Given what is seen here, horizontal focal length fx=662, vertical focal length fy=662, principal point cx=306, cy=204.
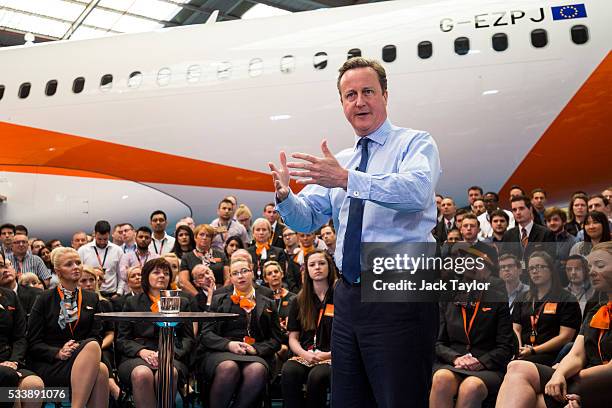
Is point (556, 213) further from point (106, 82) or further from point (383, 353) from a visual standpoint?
point (106, 82)

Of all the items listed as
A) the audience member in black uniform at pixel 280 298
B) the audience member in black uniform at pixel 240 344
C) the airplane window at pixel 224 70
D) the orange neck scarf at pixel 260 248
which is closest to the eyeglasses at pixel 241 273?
the audience member in black uniform at pixel 240 344

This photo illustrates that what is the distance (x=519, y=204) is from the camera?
251 inches

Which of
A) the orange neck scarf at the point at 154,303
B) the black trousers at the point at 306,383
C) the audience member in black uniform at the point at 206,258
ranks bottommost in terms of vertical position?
the black trousers at the point at 306,383

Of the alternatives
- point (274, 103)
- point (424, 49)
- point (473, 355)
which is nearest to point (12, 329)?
point (473, 355)

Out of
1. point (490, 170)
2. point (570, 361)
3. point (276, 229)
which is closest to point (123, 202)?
point (276, 229)

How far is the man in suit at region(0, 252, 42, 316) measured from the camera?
221 inches

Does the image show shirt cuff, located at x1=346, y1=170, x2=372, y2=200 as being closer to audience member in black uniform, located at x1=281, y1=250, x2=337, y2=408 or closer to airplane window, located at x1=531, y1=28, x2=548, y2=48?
audience member in black uniform, located at x1=281, y1=250, x2=337, y2=408

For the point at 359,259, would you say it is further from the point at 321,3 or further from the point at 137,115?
the point at 321,3

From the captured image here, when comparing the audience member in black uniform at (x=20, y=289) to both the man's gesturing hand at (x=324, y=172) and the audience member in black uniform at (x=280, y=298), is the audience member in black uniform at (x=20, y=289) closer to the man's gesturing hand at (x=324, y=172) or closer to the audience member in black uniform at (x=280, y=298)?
the audience member in black uniform at (x=280, y=298)

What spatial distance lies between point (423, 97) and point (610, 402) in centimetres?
543

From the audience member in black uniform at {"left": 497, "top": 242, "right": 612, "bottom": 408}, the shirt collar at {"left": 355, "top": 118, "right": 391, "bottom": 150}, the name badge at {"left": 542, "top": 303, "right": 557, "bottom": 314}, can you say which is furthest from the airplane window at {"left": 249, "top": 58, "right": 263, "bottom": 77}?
the shirt collar at {"left": 355, "top": 118, "right": 391, "bottom": 150}

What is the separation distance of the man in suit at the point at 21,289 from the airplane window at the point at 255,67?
13.5 feet

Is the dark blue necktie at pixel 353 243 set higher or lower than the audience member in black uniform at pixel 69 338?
higher

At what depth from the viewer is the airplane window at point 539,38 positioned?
784cm
